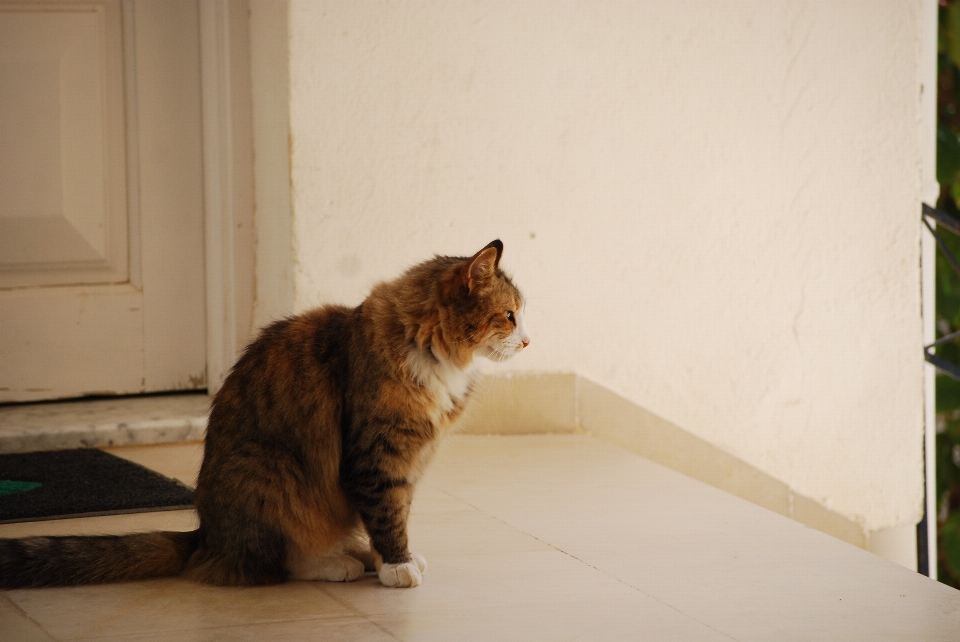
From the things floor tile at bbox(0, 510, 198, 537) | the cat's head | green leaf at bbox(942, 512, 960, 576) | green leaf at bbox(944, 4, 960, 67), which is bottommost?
green leaf at bbox(942, 512, 960, 576)

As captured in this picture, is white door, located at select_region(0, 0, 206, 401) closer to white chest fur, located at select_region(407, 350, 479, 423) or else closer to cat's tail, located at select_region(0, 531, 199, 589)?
cat's tail, located at select_region(0, 531, 199, 589)

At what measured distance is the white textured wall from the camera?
10.3 ft

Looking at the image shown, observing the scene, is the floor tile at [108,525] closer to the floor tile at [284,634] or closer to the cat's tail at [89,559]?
the cat's tail at [89,559]

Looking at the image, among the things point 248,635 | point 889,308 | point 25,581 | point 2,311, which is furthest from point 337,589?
point 889,308

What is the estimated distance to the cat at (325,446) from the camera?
194 centimetres

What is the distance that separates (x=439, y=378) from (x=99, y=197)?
164 cm

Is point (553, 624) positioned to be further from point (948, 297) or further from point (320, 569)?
point (948, 297)

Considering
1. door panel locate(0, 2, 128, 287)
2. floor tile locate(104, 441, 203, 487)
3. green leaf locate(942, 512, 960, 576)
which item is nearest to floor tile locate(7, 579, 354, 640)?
floor tile locate(104, 441, 203, 487)

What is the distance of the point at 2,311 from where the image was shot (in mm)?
3100

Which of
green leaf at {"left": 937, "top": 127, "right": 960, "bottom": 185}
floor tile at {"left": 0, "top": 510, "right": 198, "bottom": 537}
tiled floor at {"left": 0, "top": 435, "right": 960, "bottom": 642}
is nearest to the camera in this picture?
tiled floor at {"left": 0, "top": 435, "right": 960, "bottom": 642}

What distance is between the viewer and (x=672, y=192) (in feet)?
11.2

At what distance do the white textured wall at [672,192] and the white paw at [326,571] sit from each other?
1.23m

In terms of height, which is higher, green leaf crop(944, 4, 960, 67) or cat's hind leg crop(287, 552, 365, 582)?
green leaf crop(944, 4, 960, 67)

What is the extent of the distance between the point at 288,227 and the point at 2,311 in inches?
34.6
